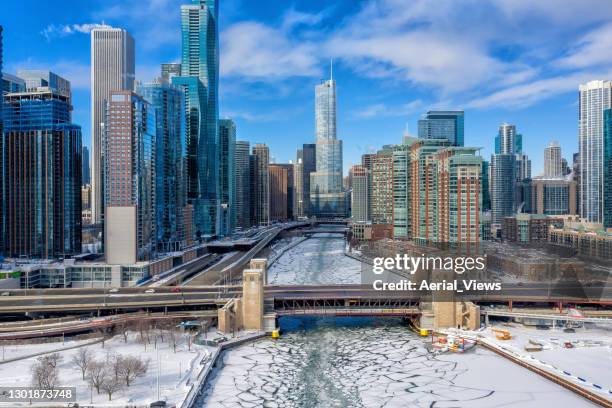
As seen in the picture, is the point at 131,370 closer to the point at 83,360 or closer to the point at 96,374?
the point at 96,374

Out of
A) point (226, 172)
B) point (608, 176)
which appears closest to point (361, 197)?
point (226, 172)

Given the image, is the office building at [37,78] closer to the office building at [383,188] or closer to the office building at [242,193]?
the office building at [242,193]

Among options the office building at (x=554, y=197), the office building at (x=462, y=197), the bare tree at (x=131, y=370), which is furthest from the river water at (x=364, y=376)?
the office building at (x=554, y=197)

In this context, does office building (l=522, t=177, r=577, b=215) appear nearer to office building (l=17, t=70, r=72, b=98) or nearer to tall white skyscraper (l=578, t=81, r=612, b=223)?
tall white skyscraper (l=578, t=81, r=612, b=223)

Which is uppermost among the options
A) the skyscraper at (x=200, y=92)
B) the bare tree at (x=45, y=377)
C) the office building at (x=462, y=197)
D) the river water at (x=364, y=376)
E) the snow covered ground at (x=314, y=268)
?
the skyscraper at (x=200, y=92)

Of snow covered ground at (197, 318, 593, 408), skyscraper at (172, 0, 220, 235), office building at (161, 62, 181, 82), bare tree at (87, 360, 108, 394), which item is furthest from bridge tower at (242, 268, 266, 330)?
office building at (161, 62, 181, 82)
